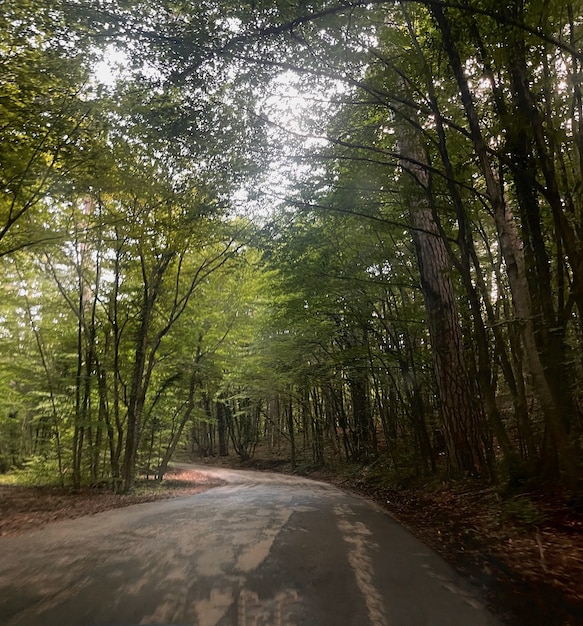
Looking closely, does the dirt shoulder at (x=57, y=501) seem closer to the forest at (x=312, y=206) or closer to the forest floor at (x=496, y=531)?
the forest floor at (x=496, y=531)

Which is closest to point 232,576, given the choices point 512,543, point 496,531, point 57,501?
point 512,543

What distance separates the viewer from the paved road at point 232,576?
2852 mm

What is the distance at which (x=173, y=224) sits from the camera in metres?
9.87

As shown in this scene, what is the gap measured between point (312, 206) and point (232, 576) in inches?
216

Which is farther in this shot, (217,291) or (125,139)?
(217,291)

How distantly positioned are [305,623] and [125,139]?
778cm

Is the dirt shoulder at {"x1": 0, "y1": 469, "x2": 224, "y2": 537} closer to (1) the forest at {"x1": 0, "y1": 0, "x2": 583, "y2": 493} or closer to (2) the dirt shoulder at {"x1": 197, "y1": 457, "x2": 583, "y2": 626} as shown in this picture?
(1) the forest at {"x1": 0, "y1": 0, "x2": 583, "y2": 493}

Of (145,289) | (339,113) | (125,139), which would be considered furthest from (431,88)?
(145,289)

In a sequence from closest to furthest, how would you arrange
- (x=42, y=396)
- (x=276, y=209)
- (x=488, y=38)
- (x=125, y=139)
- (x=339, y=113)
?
1. (x=488, y=38)
2. (x=339, y=113)
3. (x=125, y=139)
4. (x=276, y=209)
5. (x=42, y=396)

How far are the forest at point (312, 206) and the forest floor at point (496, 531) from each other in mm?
491

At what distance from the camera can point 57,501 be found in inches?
345

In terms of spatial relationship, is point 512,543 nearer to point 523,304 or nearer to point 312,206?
point 523,304

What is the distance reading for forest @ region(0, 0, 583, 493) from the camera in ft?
16.2

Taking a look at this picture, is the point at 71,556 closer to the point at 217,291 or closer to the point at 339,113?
the point at 339,113
